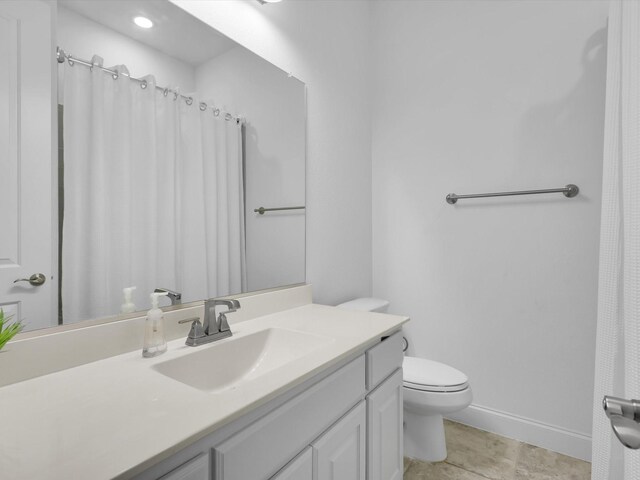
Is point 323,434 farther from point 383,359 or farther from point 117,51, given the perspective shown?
point 117,51

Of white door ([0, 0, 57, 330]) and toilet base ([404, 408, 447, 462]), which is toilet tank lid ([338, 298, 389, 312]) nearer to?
toilet base ([404, 408, 447, 462])

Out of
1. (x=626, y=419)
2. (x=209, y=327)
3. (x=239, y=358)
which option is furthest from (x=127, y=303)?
(x=626, y=419)

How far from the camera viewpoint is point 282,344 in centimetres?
122

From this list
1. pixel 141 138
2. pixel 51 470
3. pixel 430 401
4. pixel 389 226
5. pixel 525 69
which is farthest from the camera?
pixel 389 226

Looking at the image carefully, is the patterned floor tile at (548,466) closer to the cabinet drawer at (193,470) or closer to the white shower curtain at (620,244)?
the white shower curtain at (620,244)

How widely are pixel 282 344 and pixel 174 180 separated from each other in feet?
2.23

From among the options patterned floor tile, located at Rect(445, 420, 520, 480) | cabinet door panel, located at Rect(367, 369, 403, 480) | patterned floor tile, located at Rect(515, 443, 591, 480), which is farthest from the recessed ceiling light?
patterned floor tile, located at Rect(515, 443, 591, 480)

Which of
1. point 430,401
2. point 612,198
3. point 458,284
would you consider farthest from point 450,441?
point 612,198

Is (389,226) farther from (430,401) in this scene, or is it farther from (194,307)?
(194,307)

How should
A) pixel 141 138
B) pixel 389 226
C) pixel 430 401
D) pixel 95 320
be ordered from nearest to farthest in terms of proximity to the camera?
pixel 95 320 → pixel 141 138 → pixel 430 401 → pixel 389 226

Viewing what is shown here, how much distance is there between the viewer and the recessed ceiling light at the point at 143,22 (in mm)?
1071

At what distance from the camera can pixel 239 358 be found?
1135 millimetres

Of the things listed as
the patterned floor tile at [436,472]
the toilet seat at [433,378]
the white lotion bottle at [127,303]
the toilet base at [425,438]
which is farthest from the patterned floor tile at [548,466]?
the white lotion bottle at [127,303]

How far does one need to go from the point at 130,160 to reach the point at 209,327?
0.57 m
